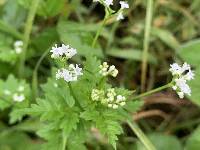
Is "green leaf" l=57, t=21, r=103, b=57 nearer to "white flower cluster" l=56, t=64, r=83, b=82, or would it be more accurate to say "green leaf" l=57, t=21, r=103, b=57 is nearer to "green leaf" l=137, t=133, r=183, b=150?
"green leaf" l=137, t=133, r=183, b=150

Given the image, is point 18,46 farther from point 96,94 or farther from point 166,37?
point 96,94

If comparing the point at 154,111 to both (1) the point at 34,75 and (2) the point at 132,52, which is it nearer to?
(2) the point at 132,52

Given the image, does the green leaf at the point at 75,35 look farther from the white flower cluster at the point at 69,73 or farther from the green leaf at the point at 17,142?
the white flower cluster at the point at 69,73

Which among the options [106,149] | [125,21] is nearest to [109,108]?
[106,149]

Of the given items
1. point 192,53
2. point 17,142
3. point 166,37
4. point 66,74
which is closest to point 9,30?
point 17,142

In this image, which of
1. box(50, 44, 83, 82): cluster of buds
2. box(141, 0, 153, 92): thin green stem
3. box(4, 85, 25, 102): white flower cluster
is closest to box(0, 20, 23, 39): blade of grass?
box(4, 85, 25, 102): white flower cluster

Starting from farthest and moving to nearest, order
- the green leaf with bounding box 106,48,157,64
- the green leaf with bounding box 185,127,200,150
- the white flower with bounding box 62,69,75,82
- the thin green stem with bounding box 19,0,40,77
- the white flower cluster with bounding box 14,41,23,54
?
1. the green leaf with bounding box 106,48,157,64
2. the white flower cluster with bounding box 14,41,23,54
3. the thin green stem with bounding box 19,0,40,77
4. the green leaf with bounding box 185,127,200,150
5. the white flower with bounding box 62,69,75,82

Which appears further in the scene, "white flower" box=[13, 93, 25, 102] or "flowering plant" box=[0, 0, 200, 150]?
"white flower" box=[13, 93, 25, 102]

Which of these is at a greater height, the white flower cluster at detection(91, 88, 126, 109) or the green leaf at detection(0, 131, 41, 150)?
the green leaf at detection(0, 131, 41, 150)
